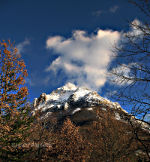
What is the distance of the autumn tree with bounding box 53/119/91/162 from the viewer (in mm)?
16069

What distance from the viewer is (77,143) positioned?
1762 cm

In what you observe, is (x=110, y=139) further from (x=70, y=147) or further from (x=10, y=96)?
(x=10, y=96)

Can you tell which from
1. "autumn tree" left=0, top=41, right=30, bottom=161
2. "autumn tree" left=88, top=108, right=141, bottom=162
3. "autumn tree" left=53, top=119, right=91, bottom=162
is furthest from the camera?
"autumn tree" left=53, top=119, right=91, bottom=162

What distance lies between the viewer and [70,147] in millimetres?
16750

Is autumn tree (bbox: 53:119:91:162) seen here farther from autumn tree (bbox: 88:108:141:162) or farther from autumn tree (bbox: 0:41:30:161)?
autumn tree (bbox: 0:41:30:161)

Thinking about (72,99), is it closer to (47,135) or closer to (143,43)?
(47,135)

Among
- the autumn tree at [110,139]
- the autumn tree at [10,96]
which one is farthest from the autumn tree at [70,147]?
the autumn tree at [10,96]

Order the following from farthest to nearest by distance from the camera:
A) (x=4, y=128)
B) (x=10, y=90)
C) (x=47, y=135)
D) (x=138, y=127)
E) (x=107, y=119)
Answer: (x=47, y=135) < (x=107, y=119) < (x=10, y=90) < (x=4, y=128) < (x=138, y=127)

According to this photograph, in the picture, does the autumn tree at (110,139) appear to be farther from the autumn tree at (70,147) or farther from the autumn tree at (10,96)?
the autumn tree at (10,96)

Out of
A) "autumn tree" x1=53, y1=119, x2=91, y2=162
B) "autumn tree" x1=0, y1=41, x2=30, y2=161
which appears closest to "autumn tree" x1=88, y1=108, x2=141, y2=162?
"autumn tree" x1=53, y1=119, x2=91, y2=162

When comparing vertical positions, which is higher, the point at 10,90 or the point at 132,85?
the point at 10,90

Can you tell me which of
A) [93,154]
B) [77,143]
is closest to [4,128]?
[77,143]

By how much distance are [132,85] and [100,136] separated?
472 inches

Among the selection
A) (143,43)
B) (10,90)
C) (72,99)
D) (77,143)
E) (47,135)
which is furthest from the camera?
(72,99)
